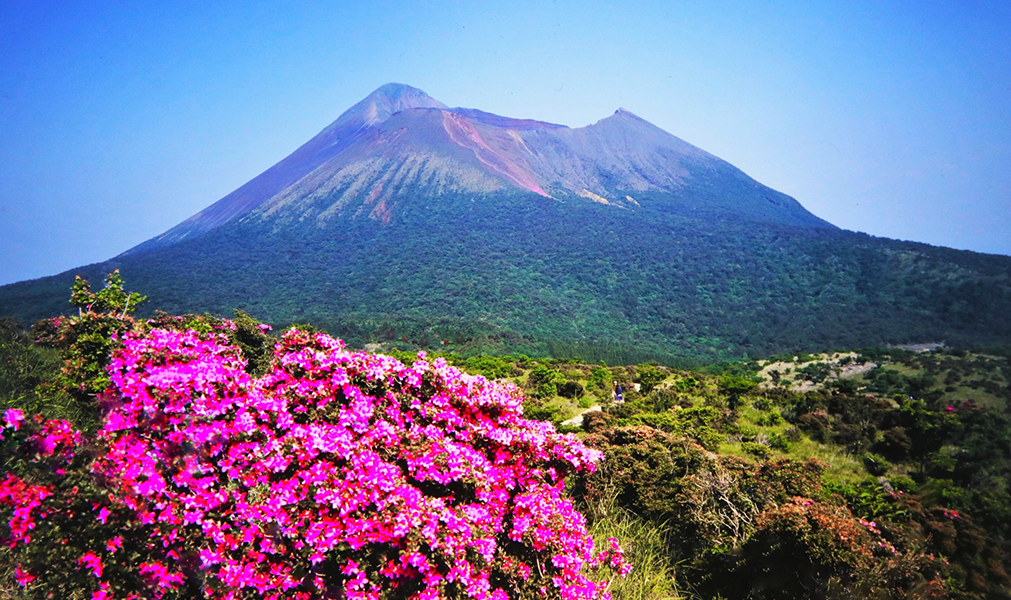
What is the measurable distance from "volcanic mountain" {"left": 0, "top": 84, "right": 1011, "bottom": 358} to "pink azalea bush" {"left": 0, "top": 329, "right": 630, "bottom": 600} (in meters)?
36.8

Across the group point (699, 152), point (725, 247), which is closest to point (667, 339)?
point (725, 247)

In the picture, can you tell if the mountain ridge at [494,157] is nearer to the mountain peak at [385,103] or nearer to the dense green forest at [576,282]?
the mountain peak at [385,103]

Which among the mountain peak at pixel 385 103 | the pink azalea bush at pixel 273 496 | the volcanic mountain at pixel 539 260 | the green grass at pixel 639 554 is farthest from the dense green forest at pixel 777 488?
the mountain peak at pixel 385 103

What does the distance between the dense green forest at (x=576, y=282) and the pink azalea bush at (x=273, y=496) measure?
114 feet

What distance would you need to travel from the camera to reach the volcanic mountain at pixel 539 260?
5241cm

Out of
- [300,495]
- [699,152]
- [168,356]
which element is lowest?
A: [300,495]

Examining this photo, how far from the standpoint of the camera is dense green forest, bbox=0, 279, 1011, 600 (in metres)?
4.22

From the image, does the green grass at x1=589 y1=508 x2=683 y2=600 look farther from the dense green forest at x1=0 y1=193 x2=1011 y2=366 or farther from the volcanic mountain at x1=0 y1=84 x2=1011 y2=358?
the volcanic mountain at x1=0 y1=84 x2=1011 y2=358

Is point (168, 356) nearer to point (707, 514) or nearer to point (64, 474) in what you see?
point (64, 474)

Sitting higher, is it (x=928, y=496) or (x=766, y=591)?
(x=766, y=591)

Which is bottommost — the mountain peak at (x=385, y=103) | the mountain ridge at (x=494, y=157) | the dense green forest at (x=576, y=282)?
the dense green forest at (x=576, y=282)

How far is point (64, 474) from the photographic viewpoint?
2662 mm

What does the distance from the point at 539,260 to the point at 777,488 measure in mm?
77216

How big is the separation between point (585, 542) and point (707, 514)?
98.9 inches
